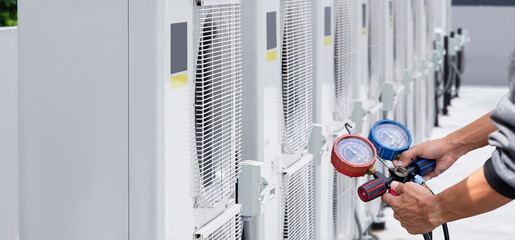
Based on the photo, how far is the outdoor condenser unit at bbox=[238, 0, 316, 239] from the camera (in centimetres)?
233

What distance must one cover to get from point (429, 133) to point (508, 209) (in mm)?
2157

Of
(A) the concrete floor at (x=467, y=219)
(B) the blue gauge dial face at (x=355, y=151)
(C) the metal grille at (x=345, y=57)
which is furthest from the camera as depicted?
(A) the concrete floor at (x=467, y=219)

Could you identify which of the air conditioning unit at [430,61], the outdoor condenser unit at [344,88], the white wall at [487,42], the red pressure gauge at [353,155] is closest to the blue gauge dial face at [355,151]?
the red pressure gauge at [353,155]

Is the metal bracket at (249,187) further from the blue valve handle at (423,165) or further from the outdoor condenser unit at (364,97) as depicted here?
the outdoor condenser unit at (364,97)

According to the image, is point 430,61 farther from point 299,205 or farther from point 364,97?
point 299,205

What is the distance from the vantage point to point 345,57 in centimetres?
367

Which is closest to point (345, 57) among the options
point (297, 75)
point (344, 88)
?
point (344, 88)

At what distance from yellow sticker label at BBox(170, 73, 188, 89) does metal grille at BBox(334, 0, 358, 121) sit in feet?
5.91

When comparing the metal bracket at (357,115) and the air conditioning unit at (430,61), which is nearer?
the metal bracket at (357,115)

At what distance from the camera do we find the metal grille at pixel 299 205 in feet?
8.98

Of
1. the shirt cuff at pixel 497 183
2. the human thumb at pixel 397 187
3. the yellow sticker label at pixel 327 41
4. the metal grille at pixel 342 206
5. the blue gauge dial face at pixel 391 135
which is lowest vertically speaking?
the metal grille at pixel 342 206
